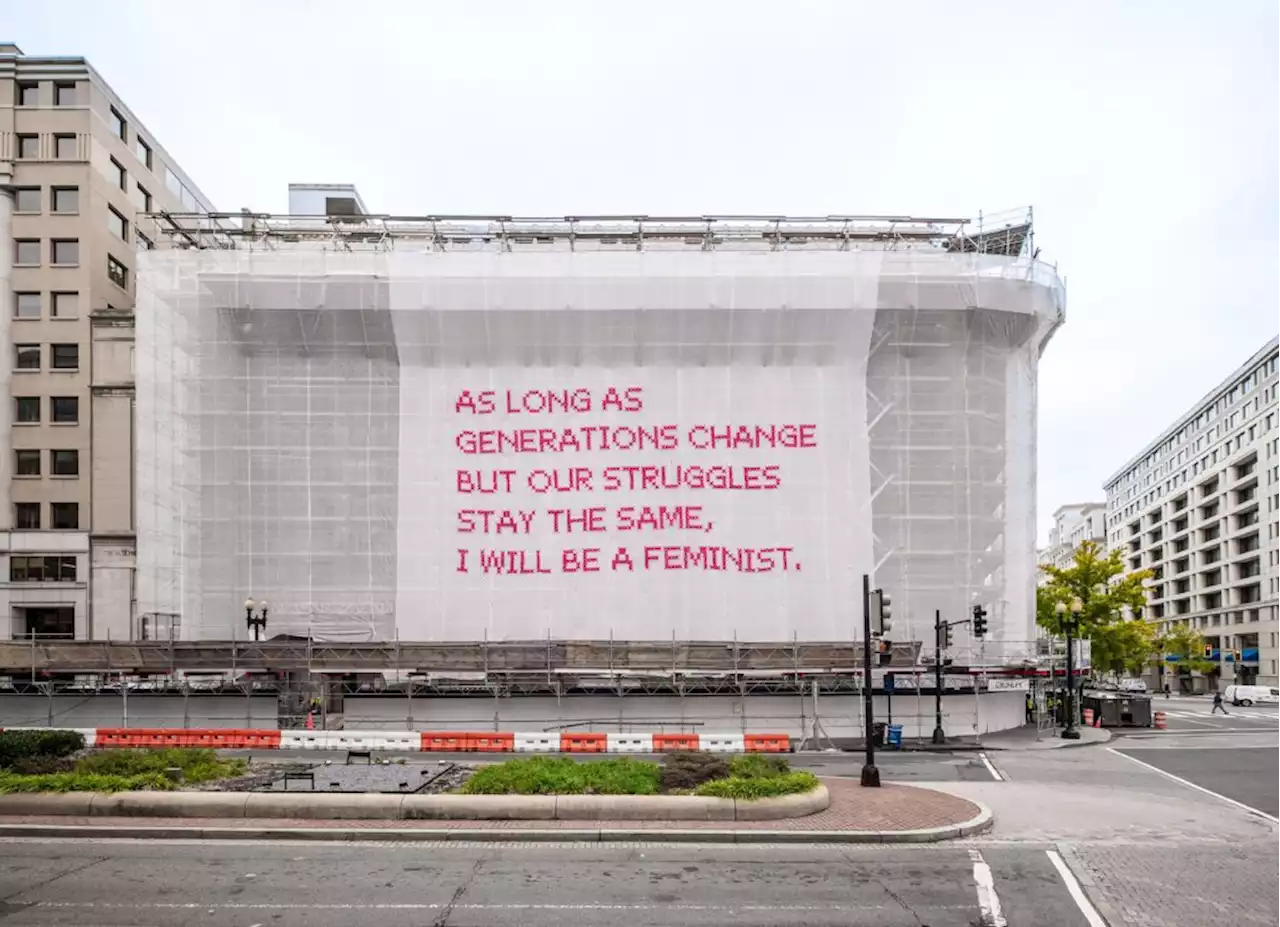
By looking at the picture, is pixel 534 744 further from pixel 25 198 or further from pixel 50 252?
pixel 25 198

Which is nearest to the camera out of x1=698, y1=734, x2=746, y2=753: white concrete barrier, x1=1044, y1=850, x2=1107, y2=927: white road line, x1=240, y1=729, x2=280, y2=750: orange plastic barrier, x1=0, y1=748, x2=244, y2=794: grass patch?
x1=1044, y1=850, x2=1107, y2=927: white road line

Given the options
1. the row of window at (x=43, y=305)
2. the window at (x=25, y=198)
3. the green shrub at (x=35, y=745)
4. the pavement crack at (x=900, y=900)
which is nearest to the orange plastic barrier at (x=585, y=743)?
the green shrub at (x=35, y=745)

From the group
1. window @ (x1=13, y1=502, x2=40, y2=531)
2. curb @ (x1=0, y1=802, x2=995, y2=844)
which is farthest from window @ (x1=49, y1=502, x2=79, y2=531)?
curb @ (x1=0, y1=802, x2=995, y2=844)

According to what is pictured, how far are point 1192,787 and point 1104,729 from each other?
18420mm

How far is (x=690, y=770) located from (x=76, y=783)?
10802 mm

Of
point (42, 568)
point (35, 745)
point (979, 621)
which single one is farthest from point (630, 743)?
point (42, 568)

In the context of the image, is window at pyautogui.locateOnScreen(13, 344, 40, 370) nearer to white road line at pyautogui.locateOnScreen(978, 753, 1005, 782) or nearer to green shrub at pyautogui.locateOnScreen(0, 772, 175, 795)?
green shrub at pyautogui.locateOnScreen(0, 772, 175, 795)

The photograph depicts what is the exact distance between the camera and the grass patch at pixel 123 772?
698 inches

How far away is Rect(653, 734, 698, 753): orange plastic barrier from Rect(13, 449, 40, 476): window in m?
36.6

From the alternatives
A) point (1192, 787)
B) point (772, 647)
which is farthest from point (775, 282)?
point (1192, 787)

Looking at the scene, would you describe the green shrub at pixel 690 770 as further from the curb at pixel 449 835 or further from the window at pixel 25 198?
the window at pixel 25 198

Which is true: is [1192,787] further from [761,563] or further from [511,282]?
[511,282]

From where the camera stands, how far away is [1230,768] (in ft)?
93.7

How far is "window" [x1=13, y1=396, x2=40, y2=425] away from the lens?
50.5m
